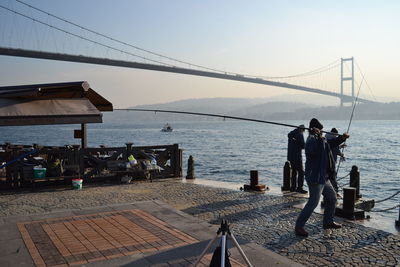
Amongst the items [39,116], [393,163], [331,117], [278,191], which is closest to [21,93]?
[39,116]

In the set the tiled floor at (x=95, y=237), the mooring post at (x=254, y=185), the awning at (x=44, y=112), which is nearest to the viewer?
the awning at (x=44, y=112)

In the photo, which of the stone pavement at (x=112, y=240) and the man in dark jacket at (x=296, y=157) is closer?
the stone pavement at (x=112, y=240)

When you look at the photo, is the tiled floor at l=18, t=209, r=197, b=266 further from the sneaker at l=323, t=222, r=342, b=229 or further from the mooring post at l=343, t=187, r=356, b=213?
the mooring post at l=343, t=187, r=356, b=213

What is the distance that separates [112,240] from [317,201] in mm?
2866

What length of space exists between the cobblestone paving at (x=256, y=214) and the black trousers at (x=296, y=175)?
959mm

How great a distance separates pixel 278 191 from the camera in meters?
9.63

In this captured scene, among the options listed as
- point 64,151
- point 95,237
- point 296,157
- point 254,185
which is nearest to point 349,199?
point 296,157

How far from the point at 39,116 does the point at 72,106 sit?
0.50 m

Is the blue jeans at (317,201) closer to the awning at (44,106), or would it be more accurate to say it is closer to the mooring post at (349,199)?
the mooring post at (349,199)

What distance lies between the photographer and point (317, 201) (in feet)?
18.9

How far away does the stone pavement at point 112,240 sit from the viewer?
15.4 ft

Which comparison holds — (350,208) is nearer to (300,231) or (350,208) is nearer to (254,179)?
(300,231)

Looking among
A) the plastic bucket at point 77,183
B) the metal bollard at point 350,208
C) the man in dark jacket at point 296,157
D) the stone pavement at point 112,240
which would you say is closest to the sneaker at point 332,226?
the metal bollard at point 350,208

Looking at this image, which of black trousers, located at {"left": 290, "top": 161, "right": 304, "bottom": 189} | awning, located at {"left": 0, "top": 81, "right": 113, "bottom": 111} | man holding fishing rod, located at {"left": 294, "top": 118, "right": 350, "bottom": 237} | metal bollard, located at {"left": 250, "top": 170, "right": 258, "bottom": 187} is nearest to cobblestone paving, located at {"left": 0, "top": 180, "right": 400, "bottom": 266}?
man holding fishing rod, located at {"left": 294, "top": 118, "right": 350, "bottom": 237}
